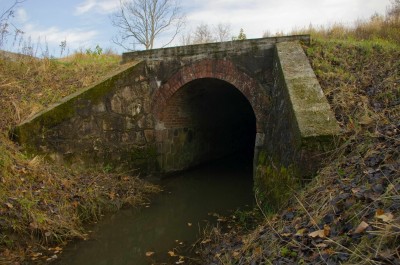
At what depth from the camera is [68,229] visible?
199 inches

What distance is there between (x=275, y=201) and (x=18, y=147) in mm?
4665

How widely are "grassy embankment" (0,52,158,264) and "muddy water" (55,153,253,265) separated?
0.31 meters

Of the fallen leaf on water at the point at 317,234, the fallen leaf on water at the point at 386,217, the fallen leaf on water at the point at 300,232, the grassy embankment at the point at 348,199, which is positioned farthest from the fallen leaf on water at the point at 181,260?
the fallen leaf on water at the point at 386,217

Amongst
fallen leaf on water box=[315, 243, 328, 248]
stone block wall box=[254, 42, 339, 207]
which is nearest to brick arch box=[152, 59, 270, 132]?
stone block wall box=[254, 42, 339, 207]

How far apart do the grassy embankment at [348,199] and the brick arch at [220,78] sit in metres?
1.32

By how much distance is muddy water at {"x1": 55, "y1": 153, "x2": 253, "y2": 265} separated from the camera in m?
4.73

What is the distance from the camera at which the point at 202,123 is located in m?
10.2

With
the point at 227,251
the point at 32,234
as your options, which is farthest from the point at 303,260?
the point at 32,234

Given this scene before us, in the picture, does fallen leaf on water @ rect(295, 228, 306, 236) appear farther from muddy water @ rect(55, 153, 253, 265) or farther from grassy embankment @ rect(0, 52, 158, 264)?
grassy embankment @ rect(0, 52, 158, 264)

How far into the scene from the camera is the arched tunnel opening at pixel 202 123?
29.0ft

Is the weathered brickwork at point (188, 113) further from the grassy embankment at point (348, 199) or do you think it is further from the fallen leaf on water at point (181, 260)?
the fallen leaf on water at point (181, 260)

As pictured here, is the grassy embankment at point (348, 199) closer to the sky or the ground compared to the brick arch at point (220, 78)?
closer to the ground

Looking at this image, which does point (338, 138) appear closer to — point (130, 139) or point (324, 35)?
point (130, 139)

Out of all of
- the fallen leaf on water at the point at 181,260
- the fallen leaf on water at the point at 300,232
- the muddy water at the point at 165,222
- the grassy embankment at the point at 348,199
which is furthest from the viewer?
the muddy water at the point at 165,222
